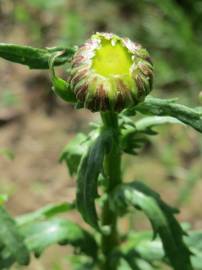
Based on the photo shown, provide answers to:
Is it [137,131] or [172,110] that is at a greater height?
[172,110]

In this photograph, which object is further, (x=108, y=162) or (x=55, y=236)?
(x=55, y=236)

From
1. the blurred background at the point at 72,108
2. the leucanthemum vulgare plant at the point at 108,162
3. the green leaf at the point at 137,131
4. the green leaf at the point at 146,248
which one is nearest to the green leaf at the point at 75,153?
the leucanthemum vulgare plant at the point at 108,162

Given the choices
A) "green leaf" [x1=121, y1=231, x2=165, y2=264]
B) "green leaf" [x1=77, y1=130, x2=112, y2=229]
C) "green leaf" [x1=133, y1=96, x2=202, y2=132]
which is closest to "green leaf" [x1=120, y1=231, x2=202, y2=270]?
"green leaf" [x1=121, y1=231, x2=165, y2=264]

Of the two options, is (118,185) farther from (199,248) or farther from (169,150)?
(169,150)

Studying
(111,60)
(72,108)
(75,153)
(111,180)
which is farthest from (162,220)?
(72,108)

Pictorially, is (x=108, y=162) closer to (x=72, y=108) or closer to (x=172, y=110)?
(x=172, y=110)

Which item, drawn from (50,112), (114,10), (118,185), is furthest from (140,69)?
(114,10)

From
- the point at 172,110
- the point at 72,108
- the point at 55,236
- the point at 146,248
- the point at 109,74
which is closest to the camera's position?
the point at 109,74

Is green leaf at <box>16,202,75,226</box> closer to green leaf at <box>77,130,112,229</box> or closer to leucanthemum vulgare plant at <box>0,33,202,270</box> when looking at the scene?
leucanthemum vulgare plant at <box>0,33,202,270</box>
